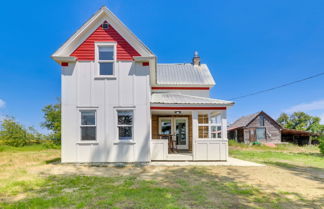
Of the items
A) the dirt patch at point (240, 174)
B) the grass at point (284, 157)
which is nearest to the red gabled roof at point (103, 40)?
the dirt patch at point (240, 174)

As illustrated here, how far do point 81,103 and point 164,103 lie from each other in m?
4.32

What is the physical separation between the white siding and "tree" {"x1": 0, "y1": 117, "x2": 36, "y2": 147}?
1634cm

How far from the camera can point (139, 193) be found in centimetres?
503

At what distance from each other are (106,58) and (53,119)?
17.3m

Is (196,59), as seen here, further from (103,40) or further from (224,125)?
(103,40)

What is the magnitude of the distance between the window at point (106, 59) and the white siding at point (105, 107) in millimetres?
360

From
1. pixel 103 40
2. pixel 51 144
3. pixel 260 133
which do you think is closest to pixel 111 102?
pixel 103 40

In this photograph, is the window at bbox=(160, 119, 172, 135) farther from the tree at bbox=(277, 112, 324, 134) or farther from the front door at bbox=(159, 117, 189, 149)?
the tree at bbox=(277, 112, 324, 134)

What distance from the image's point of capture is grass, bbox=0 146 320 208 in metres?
4.35

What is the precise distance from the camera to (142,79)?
9.48 meters

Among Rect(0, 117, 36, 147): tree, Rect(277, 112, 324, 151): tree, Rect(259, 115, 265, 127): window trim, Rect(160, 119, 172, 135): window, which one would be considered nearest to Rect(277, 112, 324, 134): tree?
Rect(277, 112, 324, 151): tree

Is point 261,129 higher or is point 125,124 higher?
point 125,124

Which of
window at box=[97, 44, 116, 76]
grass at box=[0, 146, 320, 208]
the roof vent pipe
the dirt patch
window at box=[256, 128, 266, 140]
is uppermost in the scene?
the roof vent pipe

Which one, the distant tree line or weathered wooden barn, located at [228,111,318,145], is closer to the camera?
the distant tree line
